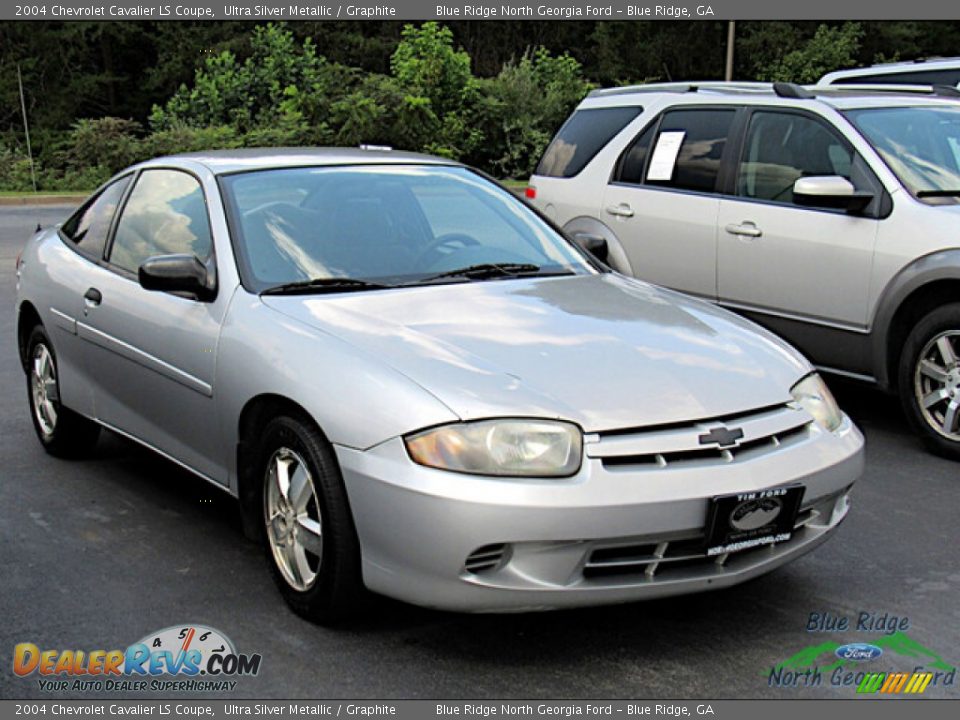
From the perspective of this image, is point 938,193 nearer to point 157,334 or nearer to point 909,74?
point 157,334

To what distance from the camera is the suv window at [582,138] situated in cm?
820

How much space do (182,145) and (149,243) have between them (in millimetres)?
27985

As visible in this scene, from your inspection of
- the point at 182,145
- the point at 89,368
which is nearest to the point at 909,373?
the point at 89,368

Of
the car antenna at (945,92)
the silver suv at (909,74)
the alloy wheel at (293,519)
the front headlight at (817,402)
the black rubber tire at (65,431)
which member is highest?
the car antenna at (945,92)

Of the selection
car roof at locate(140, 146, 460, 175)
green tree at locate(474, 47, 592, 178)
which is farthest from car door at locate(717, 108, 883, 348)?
green tree at locate(474, 47, 592, 178)

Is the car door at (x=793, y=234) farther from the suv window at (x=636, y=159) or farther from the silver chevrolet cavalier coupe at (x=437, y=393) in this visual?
the silver chevrolet cavalier coupe at (x=437, y=393)

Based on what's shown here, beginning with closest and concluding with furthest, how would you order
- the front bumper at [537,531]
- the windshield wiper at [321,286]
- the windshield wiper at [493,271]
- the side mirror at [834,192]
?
the front bumper at [537,531]
the windshield wiper at [321,286]
the windshield wiper at [493,271]
the side mirror at [834,192]

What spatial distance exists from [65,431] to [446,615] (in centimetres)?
277

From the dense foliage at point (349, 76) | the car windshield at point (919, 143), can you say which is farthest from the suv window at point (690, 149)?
the dense foliage at point (349, 76)

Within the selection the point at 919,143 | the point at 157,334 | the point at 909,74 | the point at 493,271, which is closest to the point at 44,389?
the point at 157,334

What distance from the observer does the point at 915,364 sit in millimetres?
6230

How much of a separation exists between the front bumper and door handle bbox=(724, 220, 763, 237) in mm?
3463

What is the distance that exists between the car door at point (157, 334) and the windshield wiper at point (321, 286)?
0.74 feet

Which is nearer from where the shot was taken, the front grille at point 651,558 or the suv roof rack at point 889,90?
the front grille at point 651,558
